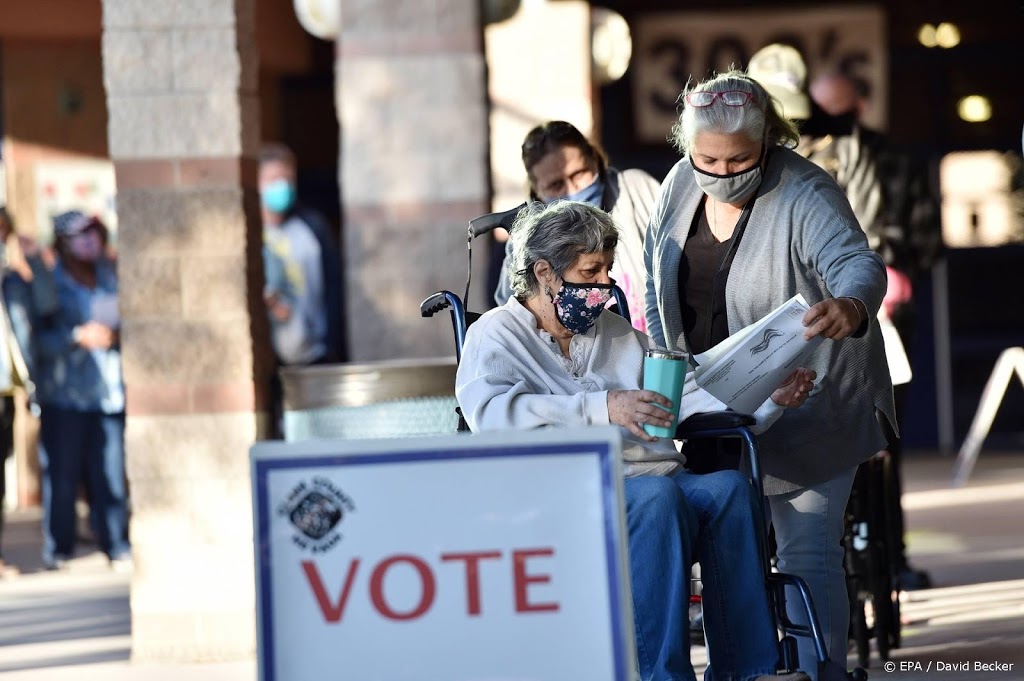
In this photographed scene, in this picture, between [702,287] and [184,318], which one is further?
[184,318]

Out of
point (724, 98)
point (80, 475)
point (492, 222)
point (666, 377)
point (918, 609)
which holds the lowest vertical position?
point (918, 609)

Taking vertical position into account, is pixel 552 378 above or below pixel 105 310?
below

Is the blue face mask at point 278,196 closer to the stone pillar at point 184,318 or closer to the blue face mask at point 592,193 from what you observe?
the stone pillar at point 184,318

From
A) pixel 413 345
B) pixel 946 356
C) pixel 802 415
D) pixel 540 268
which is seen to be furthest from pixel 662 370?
pixel 946 356

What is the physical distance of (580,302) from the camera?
4.79 m

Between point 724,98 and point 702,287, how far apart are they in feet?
1.90

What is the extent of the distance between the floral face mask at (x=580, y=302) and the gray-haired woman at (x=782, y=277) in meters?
0.53

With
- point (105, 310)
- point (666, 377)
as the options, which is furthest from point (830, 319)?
point (105, 310)

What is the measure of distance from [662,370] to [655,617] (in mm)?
585

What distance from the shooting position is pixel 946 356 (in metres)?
14.5

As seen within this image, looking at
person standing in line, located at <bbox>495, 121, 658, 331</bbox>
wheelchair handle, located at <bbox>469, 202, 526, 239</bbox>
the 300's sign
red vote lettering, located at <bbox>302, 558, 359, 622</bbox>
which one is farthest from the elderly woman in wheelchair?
the 300's sign

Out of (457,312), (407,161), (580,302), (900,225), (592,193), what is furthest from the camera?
(407,161)

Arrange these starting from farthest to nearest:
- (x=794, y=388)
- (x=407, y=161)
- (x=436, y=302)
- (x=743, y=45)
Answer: (x=743, y=45) < (x=407, y=161) < (x=436, y=302) < (x=794, y=388)

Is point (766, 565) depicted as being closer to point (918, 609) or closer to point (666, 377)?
point (666, 377)
